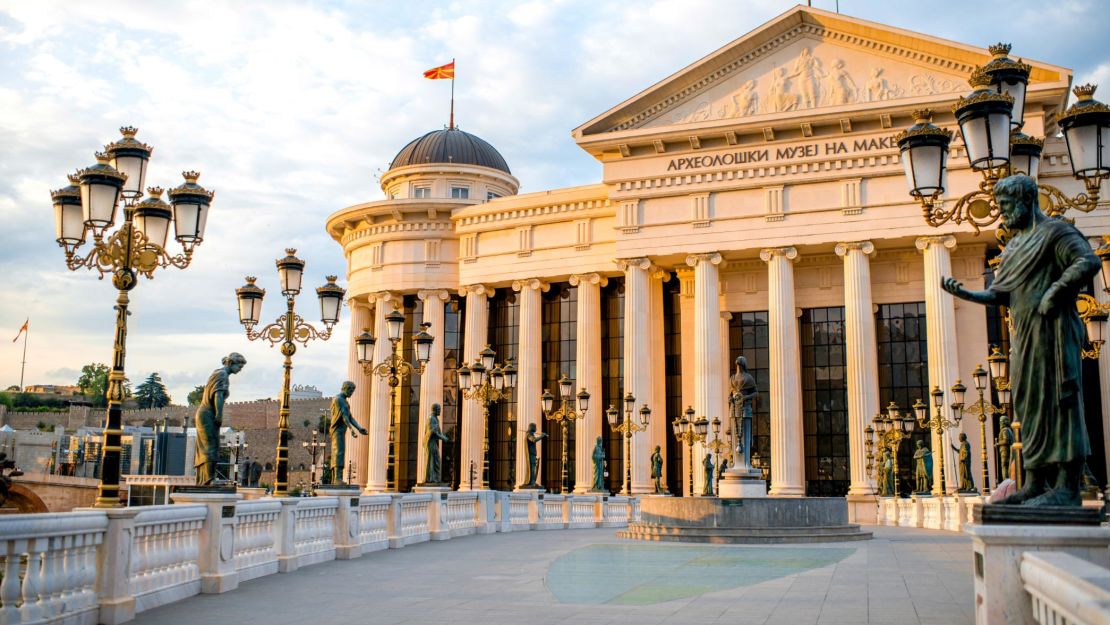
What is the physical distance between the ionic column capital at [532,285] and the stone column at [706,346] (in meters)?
9.18

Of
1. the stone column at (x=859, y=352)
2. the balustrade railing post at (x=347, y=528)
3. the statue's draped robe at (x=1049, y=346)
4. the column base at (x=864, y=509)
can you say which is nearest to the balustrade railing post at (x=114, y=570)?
the balustrade railing post at (x=347, y=528)

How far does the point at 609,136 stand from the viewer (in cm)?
4506

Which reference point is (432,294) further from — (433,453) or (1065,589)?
(1065,589)

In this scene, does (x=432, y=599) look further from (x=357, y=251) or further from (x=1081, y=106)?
(x=357, y=251)

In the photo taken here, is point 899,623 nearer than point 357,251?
Yes

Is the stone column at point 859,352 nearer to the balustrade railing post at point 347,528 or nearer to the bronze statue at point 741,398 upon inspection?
the bronze statue at point 741,398

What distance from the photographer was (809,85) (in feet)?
142

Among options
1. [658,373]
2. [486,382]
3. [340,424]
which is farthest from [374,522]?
[658,373]

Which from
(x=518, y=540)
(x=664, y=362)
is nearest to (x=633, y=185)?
(x=664, y=362)

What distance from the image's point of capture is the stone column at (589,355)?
1838 inches

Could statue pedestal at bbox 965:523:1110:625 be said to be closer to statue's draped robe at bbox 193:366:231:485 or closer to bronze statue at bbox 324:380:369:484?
statue's draped robe at bbox 193:366:231:485

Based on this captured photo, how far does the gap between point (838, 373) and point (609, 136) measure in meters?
15.0

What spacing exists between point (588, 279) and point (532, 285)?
3256 mm

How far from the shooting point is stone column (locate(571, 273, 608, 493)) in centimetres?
4669
